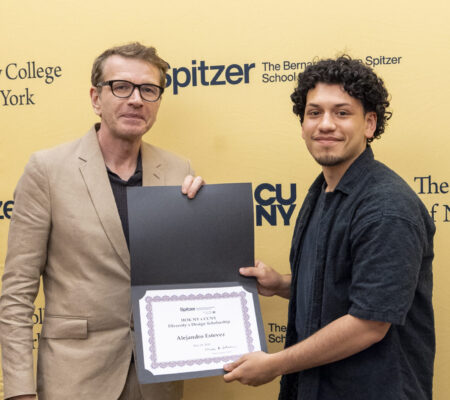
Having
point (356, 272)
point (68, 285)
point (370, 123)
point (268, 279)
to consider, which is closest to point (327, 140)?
point (370, 123)

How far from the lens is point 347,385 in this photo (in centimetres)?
139

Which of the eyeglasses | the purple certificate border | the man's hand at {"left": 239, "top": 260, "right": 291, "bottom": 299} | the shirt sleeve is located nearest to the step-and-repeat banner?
the man's hand at {"left": 239, "top": 260, "right": 291, "bottom": 299}

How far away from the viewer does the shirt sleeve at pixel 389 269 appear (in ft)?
4.14

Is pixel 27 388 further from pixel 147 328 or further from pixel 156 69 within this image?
pixel 156 69

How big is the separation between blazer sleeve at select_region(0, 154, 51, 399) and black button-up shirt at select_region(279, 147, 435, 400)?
0.85 m

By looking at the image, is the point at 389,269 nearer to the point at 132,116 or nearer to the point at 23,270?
the point at 132,116

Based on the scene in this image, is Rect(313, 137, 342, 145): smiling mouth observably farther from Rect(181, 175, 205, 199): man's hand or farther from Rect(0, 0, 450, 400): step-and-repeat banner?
Rect(0, 0, 450, 400): step-and-repeat banner

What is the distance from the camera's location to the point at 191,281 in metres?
1.57

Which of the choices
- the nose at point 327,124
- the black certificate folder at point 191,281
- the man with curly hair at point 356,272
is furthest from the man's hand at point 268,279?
the nose at point 327,124

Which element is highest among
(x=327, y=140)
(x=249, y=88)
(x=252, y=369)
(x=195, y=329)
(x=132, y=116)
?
(x=249, y=88)

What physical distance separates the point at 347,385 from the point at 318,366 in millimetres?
94

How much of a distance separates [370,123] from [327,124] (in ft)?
0.58

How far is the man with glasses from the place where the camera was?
1561 mm

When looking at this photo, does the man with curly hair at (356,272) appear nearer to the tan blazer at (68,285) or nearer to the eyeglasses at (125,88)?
the tan blazer at (68,285)
